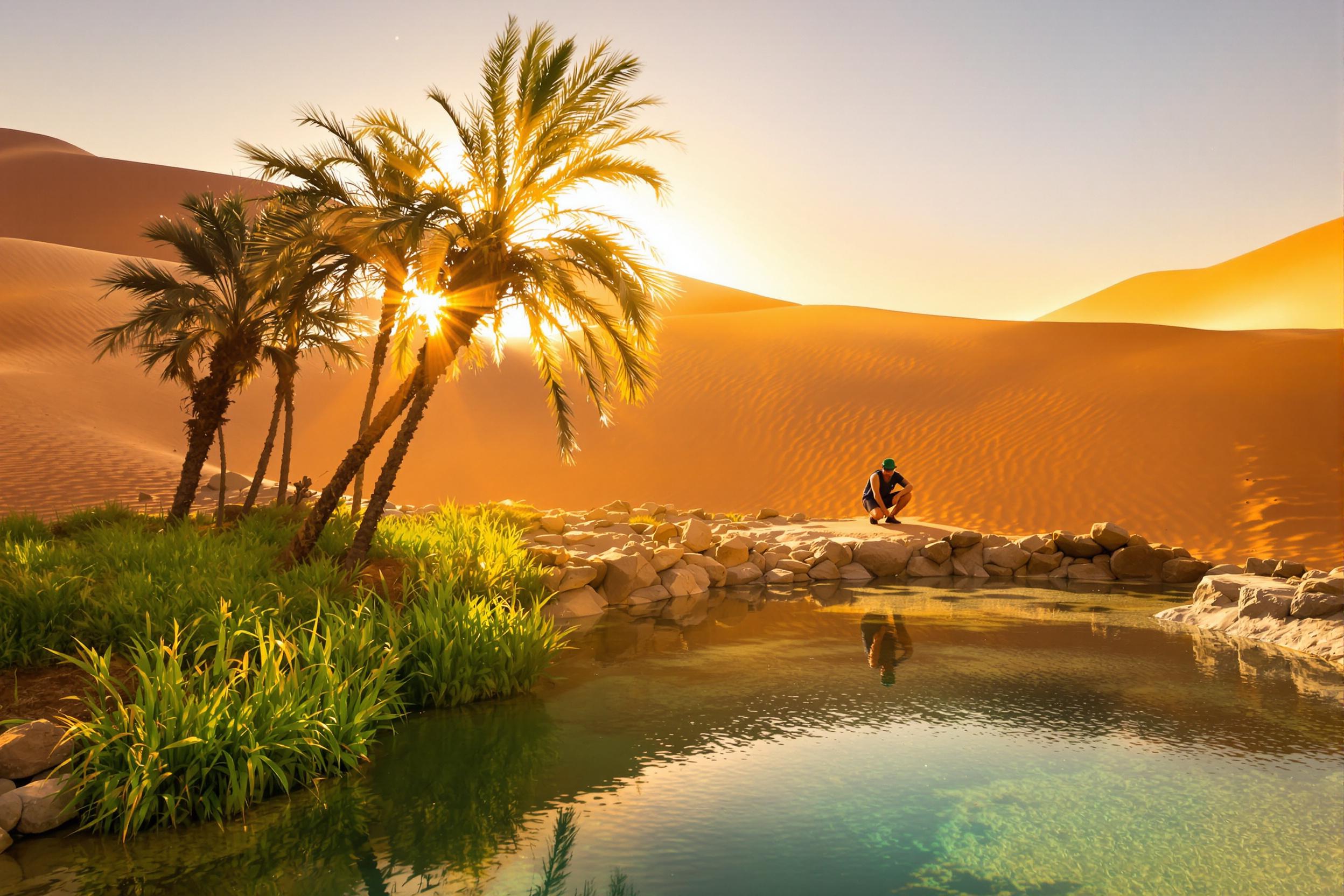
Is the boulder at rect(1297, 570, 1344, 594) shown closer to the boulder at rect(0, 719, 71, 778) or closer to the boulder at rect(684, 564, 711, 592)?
the boulder at rect(684, 564, 711, 592)

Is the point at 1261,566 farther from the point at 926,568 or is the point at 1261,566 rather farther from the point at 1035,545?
the point at 926,568

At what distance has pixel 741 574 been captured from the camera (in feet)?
49.7

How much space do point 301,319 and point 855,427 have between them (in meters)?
21.1

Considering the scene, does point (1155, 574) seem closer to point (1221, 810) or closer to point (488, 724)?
point (1221, 810)

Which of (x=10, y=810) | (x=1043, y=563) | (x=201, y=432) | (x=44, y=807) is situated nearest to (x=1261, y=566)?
(x=1043, y=563)

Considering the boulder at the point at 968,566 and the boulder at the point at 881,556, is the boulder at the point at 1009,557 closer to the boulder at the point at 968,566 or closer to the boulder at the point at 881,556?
the boulder at the point at 968,566

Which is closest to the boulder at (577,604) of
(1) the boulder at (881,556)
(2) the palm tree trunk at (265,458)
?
(1) the boulder at (881,556)

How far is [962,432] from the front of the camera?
2841 centimetres

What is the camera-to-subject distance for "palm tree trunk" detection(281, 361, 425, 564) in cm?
1020

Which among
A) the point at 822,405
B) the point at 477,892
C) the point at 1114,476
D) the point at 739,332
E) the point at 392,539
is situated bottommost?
the point at 477,892

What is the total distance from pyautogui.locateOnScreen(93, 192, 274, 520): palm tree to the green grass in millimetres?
2682

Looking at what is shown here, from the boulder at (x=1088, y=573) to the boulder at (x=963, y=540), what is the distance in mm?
1724

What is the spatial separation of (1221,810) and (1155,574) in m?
11.8

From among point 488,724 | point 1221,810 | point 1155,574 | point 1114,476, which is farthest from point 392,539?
point 1114,476
